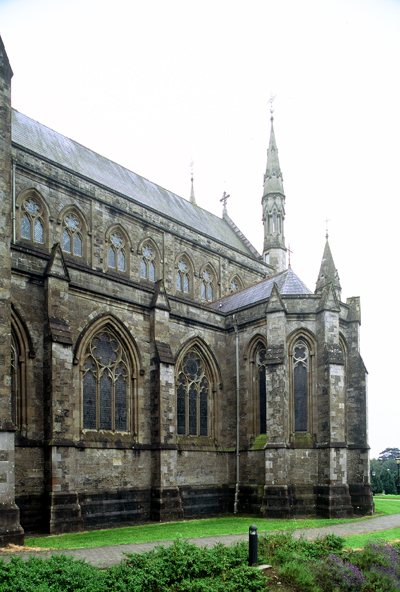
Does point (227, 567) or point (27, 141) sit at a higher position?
point (27, 141)

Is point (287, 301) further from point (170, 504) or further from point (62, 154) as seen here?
point (62, 154)

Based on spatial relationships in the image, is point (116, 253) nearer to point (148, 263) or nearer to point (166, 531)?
point (148, 263)

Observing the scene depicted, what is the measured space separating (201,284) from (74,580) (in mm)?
25724

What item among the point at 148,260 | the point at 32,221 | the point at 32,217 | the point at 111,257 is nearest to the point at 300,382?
the point at 148,260

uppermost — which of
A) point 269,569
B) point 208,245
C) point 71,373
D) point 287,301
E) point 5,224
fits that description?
point 208,245

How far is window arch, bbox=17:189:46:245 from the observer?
25656mm

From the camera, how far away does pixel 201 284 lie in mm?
34812

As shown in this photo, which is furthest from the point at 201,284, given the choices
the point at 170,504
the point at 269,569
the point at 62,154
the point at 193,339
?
the point at 269,569

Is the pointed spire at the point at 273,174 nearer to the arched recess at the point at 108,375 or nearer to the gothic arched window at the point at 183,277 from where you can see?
the gothic arched window at the point at 183,277

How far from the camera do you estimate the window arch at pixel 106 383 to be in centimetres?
2183

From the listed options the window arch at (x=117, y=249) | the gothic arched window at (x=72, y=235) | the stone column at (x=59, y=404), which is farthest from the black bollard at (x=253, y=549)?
the window arch at (x=117, y=249)

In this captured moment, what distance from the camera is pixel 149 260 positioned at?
104ft

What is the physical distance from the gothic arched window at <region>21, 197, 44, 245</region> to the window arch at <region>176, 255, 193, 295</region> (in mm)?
9535

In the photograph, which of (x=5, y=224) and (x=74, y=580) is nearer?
(x=74, y=580)
